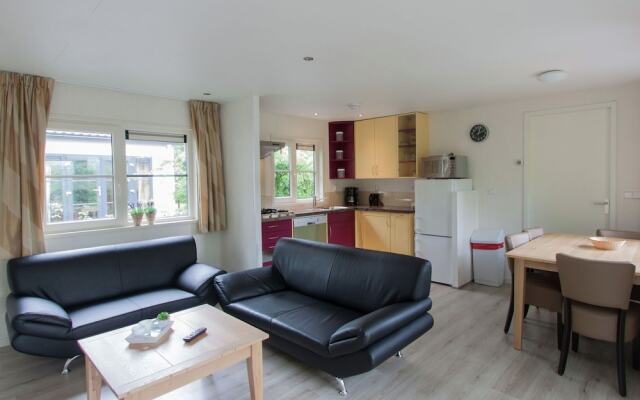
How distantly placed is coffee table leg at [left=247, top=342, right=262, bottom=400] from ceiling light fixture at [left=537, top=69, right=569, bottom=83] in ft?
11.5

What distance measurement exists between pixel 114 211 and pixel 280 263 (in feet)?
6.45

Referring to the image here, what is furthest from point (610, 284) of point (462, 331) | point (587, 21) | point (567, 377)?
point (587, 21)

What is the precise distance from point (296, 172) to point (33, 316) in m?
3.94

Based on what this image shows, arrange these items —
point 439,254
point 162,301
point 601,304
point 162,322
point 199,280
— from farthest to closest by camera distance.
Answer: point 439,254 < point 199,280 < point 162,301 < point 601,304 < point 162,322

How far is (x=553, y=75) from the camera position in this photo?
3451 millimetres

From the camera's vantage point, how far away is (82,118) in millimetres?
3705

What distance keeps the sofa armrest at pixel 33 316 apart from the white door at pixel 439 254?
4.09 m

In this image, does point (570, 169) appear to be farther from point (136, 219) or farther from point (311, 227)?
point (136, 219)

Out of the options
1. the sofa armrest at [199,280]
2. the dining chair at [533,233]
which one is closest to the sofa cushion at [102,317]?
the sofa armrest at [199,280]

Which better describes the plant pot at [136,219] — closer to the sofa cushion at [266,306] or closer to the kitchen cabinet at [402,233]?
the sofa cushion at [266,306]

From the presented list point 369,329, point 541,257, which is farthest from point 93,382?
point 541,257

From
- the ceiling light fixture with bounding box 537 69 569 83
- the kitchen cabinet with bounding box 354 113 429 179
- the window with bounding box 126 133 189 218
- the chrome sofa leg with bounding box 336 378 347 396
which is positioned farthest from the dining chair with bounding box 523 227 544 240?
the window with bounding box 126 133 189 218

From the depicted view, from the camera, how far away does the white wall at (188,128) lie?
3674mm

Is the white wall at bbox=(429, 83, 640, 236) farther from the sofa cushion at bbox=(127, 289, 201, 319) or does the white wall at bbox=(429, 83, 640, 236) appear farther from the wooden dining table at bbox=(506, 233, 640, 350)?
the sofa cushion at bbox=(127, 289, 201, 319)
